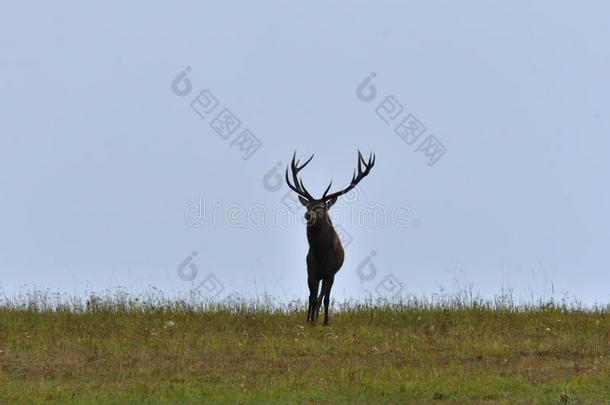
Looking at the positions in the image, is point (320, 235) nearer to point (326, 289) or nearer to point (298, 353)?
point (326, 289)

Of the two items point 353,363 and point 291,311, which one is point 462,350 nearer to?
point 353,363

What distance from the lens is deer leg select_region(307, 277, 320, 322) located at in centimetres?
1521

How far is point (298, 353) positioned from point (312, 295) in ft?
9.78

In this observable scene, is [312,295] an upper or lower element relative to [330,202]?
lower

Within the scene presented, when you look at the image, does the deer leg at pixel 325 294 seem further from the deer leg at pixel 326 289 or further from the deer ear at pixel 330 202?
the deer ear at pixel 330 202

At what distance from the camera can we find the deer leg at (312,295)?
49.9 ft

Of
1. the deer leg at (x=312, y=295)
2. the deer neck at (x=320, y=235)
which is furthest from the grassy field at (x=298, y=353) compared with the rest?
the deer neck at (x=320, y=235)

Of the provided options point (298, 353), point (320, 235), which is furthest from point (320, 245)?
point (298, 353)

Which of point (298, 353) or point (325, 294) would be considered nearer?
point (298, 353)

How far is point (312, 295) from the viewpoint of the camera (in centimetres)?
1541

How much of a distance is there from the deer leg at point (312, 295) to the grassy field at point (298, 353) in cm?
25

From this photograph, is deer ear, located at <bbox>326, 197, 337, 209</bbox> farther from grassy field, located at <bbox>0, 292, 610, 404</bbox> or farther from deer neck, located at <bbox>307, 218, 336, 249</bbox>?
grassy field, located at <bbox>0, 292, 610, 404</bbox>

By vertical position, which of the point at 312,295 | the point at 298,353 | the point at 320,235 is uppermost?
the point at 320,235

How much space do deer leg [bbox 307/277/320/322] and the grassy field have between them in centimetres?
25
